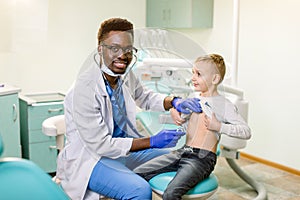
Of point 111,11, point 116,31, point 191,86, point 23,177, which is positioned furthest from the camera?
point 111,11

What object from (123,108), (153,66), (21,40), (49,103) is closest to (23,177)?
(123,108)

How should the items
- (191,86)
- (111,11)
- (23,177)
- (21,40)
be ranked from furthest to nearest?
1. (111,11)
2. (21,40)
3. (191,86)
4. (23,177)

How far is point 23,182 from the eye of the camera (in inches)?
32.5

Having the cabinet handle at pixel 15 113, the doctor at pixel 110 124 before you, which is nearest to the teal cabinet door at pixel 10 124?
the cabinet handle at pixel 15 113

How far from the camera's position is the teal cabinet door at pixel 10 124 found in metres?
2.62

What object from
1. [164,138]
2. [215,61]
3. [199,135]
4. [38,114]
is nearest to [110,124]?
[164,138]

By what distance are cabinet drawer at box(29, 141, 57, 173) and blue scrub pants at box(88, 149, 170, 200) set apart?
1.48 m

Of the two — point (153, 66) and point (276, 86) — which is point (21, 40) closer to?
point (153, 66)

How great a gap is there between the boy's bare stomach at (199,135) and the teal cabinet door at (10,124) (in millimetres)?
1613

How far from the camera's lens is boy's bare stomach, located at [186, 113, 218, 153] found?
148 cm

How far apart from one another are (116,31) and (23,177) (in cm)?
70

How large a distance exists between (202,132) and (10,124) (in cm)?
172

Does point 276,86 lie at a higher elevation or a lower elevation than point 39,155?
higher

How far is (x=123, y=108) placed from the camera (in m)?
1.45
